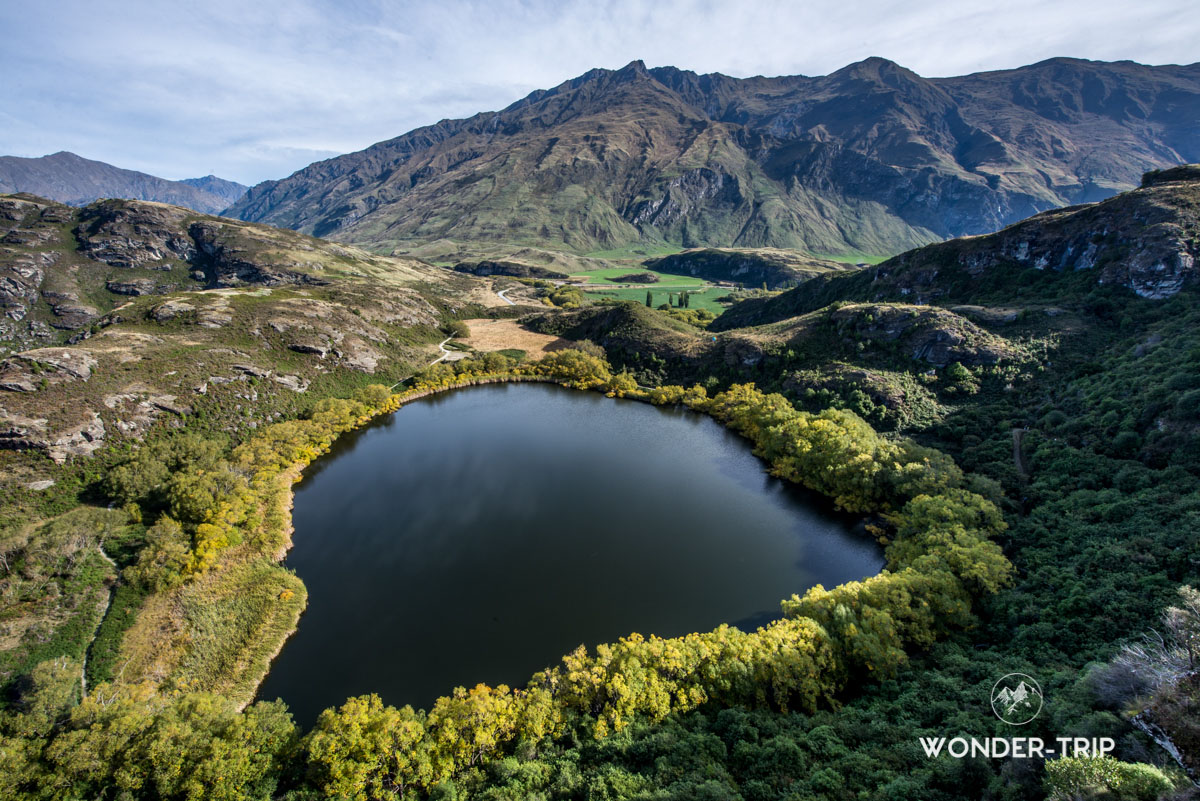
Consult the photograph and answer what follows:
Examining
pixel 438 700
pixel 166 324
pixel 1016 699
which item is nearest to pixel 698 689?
pixel 438 700

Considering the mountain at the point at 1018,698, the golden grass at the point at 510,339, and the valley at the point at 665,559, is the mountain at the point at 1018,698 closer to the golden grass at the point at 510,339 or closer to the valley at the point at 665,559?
the valley at the point at 665,559

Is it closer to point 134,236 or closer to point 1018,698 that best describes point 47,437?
point 1018,698

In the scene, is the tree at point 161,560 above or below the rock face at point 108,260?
below

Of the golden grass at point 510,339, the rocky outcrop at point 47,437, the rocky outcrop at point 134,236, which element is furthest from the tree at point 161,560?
the rocky outcrop at point 134,236

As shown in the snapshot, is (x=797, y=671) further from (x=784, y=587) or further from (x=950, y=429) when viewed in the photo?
(x=950, y=429)

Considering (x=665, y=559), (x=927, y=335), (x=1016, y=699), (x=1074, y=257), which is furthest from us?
(x=1074, y=257)

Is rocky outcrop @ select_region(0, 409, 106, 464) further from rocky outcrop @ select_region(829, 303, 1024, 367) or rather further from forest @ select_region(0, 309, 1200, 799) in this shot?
rocky outcrop @ select_region(829, 303, 1024, 367)

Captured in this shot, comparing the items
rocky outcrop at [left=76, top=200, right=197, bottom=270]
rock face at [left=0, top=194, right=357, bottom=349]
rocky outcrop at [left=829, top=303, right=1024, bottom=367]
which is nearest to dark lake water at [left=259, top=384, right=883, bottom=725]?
rocky outcrop at [left=829, top=303, right=1024, bottom=367]

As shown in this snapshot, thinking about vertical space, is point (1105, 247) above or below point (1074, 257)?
above

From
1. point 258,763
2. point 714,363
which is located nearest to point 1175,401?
point 714,363
